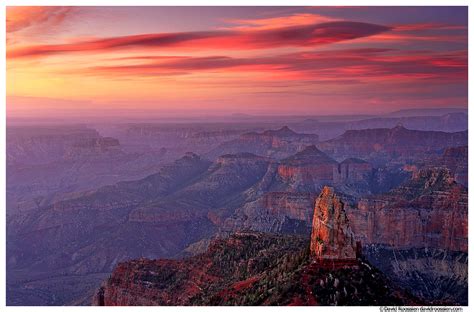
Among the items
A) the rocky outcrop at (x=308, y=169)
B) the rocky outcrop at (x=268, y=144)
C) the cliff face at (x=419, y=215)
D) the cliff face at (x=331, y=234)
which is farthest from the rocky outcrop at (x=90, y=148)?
the cliff face at (x=331, y=234)

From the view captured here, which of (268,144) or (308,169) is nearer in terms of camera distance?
(308,169)

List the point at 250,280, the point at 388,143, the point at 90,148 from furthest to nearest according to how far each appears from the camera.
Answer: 1. the point at 90,148
2. the point at 388,143
3. the point at 250,280

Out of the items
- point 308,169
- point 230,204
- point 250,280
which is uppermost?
point 308,169

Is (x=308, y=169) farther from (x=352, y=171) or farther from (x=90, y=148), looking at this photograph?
(x=90, y=148)

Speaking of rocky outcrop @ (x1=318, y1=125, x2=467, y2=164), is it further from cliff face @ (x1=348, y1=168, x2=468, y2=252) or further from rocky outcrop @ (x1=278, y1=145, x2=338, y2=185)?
cliff face @ (x1=348, y1=168, x2=468, y2=252)

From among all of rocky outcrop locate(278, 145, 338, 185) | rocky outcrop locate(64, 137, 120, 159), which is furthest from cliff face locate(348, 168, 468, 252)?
rocky outcrop locate(64, 137, 120, 159)

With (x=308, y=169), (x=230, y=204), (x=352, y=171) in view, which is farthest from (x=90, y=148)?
(x=352, y=171)

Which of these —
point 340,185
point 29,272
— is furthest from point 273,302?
point 340,185

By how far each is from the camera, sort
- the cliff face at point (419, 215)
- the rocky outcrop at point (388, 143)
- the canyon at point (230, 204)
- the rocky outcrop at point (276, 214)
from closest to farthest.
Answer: the canyon at point (230, 204), the cliff face at point (419, 215), the rocky outcrop at point (276, 214), the rocky outcrop at point (388, 143)

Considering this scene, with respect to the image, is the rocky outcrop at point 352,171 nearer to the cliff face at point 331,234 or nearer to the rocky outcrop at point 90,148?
the rocky outcrop at point 90,148

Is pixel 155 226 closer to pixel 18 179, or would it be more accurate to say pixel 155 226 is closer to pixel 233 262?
pixel 18 179
